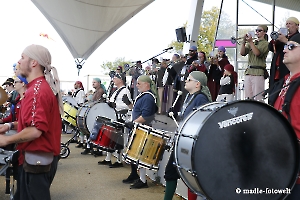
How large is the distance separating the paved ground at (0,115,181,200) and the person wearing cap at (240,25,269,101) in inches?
69.8

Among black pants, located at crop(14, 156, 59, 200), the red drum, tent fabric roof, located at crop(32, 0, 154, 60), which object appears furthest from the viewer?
tent fabric roof, located at crop(32, 0, 154, 60)

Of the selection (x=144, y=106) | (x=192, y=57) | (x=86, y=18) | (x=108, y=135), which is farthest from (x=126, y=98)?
(x=86, y=18)

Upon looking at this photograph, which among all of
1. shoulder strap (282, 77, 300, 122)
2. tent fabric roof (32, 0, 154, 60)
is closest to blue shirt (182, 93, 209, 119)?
shoulder strap (282, 77, 300, 122)

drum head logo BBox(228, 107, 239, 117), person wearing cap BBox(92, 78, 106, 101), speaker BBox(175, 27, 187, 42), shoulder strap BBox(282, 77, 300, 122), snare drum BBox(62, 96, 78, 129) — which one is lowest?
snare drum BBox(62, 96, 78, 129)

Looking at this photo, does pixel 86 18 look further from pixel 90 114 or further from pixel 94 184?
pixel 94 184

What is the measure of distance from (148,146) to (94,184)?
2.28 meters

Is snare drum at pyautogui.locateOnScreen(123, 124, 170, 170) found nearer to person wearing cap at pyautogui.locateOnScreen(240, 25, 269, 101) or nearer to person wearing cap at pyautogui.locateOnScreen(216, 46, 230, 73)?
person wearing cap at pyautogui.locateOnScreen(240, 25, 269, 101)

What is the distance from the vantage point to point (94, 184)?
7.77 metres

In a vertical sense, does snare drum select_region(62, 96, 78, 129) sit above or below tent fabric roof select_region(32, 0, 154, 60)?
below

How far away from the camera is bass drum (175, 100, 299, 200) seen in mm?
3480

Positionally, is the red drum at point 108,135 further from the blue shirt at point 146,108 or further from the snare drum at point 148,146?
the snare drum at point 148,146

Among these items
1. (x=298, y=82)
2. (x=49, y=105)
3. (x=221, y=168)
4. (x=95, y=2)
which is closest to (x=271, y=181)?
(x=221, y=168)

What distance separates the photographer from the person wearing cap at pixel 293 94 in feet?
11.0

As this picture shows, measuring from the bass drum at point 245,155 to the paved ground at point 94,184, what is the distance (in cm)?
269
